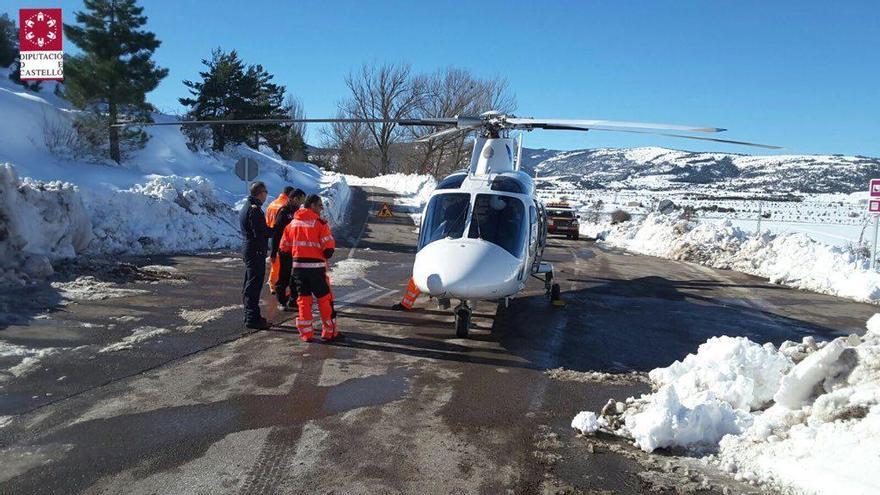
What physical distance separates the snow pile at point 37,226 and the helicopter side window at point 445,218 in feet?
21.1

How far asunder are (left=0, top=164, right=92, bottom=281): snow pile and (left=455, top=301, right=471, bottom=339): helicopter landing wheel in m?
6.92

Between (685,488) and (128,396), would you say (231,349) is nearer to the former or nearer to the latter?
(128,396)

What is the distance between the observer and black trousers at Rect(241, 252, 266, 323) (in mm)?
7905

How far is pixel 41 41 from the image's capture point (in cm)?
1135

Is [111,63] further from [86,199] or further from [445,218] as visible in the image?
[445,218]

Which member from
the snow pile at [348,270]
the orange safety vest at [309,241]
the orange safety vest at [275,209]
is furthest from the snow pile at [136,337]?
the snow pile at [348,270]

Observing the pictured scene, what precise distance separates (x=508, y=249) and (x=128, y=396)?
15.6ft

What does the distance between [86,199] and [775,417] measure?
46.5 ft

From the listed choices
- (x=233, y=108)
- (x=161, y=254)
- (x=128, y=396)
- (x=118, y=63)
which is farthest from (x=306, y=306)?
(x=233, y=108)

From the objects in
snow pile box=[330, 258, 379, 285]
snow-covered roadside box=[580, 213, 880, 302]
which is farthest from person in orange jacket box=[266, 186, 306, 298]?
snow-covered roadside box=[580, 213, 880, 302]

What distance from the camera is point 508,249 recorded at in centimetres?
795

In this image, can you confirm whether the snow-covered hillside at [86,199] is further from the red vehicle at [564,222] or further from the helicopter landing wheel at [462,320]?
the red vehicle at [564,222]

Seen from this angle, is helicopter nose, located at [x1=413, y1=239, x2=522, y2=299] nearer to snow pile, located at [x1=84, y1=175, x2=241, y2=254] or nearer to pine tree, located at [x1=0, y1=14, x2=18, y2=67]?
snow pile, located at [x1=84, y1=175, x2=241, y2=254]

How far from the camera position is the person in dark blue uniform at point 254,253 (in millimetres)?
→ 7914
